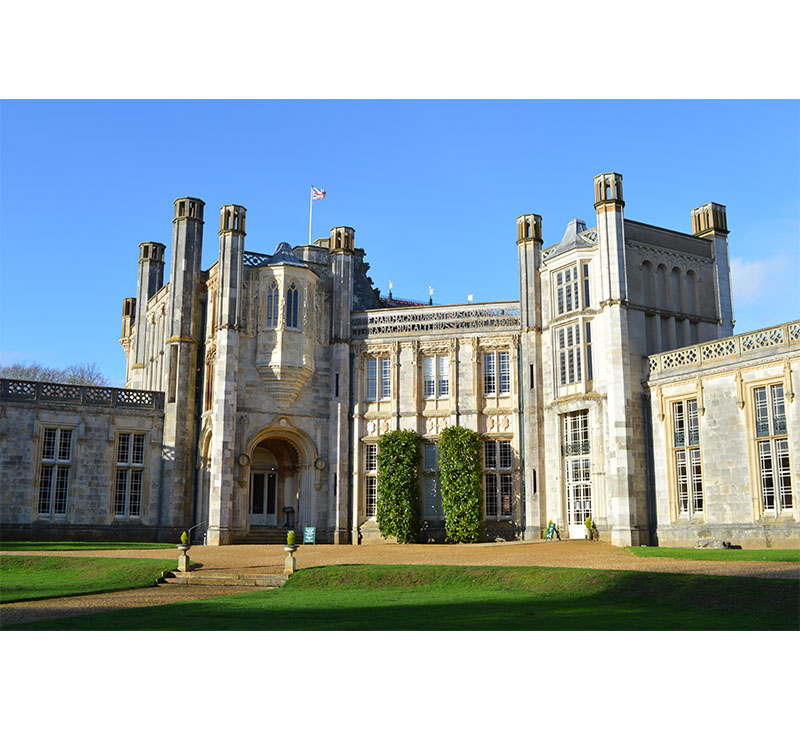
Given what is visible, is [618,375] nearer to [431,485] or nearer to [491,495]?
[491,495]

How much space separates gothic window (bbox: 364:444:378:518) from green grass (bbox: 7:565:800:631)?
1590 centimetres

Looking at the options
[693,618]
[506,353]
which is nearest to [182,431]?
[506,353]

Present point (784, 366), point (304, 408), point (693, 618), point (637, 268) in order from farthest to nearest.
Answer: point (304, 408)
point (637, 268)
point (784, 366)
point (693, 618)

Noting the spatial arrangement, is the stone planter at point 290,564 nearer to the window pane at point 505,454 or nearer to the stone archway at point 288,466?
the stone archway at point 288,466

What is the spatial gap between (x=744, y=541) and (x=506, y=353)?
13.5 m

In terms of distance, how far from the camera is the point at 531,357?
36.4 meters

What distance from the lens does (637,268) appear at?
3397 cm

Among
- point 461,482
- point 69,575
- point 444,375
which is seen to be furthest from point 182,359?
point 69,575

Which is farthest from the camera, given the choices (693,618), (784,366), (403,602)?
(784,366)

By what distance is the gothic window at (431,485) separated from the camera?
37250mm

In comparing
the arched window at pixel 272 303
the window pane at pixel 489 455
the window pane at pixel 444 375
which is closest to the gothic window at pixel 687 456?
the window pane at pixel 489 455

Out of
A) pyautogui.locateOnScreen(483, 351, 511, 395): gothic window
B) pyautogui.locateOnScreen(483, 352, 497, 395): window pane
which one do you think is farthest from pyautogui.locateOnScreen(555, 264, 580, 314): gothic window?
pyautogui.locateOnScreen(483, 352, 497, 395): window pane

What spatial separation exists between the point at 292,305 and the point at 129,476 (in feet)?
34.9

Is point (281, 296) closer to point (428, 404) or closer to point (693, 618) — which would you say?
point (428, 404)
